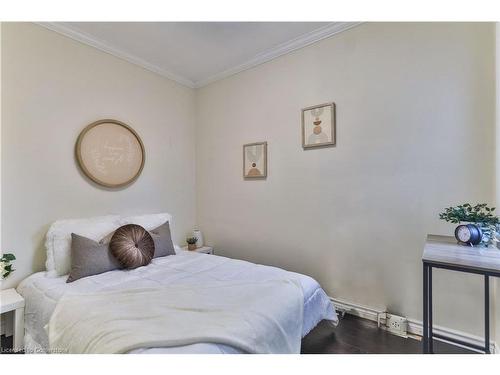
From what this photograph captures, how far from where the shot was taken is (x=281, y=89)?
2.62 metres

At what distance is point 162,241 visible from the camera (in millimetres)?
2426

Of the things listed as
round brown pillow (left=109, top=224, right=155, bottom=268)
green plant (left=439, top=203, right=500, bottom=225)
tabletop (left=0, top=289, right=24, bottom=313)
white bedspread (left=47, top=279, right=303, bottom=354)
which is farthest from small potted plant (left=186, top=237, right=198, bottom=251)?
green plant (left=439, top=203, right=500, bottom=225)

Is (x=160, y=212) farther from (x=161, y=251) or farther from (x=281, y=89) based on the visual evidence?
(x=281, y=89)

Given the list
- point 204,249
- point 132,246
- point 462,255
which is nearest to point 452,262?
point 462,255

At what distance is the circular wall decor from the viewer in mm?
2359

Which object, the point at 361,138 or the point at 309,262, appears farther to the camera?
the point at 309,262

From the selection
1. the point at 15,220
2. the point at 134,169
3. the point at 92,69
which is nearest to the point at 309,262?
the point at 134,169

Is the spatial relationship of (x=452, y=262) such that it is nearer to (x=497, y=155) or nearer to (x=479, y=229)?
(x=479, y=229)

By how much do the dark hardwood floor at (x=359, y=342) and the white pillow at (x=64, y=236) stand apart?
1925 mm

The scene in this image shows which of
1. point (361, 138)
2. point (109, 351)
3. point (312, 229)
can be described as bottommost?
point (109, 351)

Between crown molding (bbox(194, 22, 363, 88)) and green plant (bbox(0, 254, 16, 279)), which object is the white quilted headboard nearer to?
green plant (bbox(0, 254, 16, 279))

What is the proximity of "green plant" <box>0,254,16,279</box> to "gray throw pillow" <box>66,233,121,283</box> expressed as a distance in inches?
14.8
